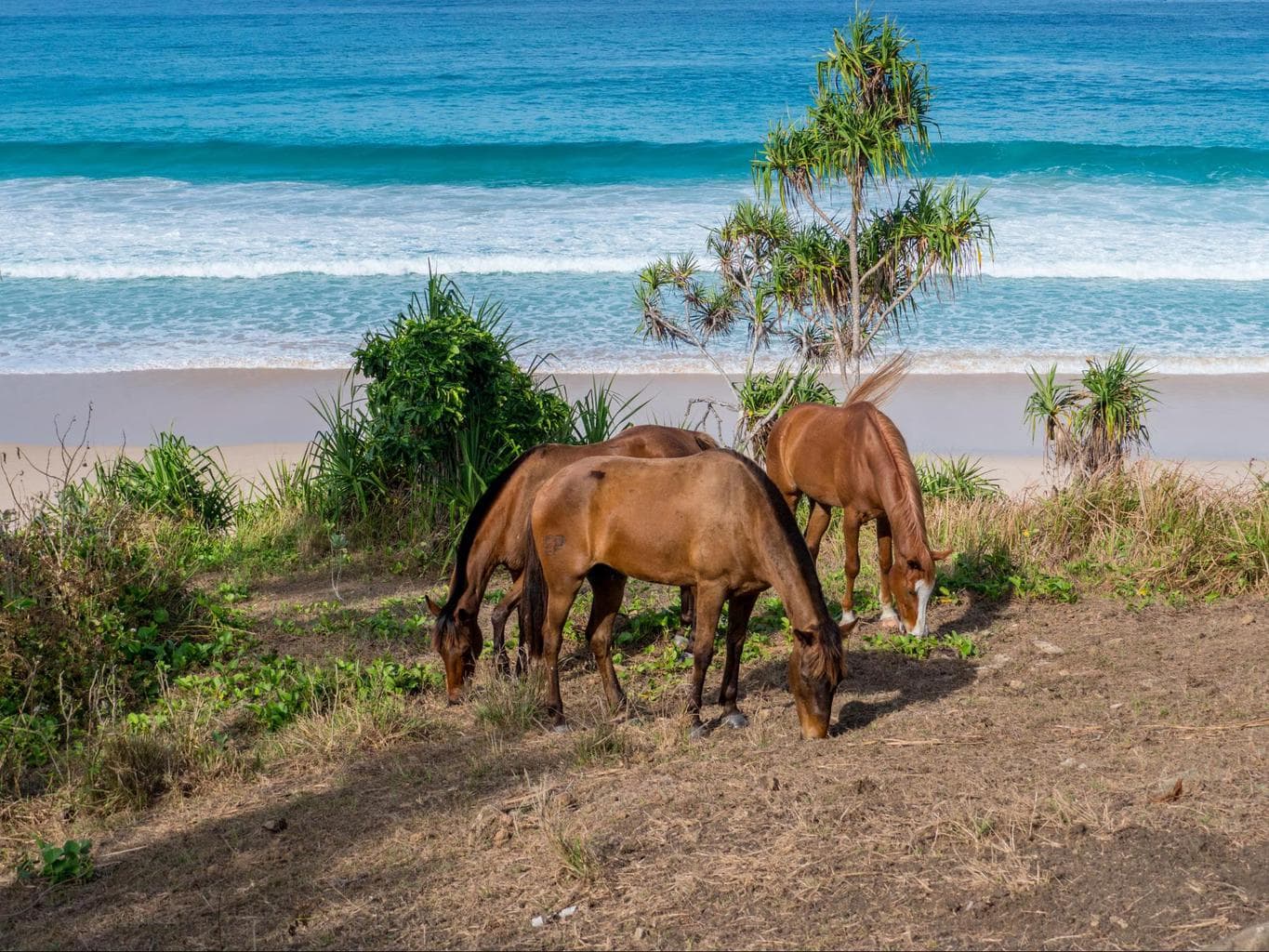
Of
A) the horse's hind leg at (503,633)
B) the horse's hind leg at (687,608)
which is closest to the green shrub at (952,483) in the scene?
the horse's hind leg at (687,608)

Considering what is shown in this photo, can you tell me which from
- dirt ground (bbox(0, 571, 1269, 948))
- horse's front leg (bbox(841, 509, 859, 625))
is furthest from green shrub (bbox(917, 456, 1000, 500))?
dirt ground (bbox(0, 571, 1269, 948))

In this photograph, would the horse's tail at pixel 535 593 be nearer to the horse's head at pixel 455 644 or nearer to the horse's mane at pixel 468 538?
the horse's head at pixel 455 644

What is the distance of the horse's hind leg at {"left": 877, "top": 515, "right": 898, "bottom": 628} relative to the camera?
8922mm

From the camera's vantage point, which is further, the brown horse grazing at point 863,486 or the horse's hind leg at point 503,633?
the brown horse grazing at point 863,486

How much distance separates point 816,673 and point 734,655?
58 centimetres


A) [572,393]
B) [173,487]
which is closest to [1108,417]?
[173,487]

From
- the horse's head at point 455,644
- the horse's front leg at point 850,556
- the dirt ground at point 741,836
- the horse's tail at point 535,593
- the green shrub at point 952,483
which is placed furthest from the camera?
the green shrub at point 952,483

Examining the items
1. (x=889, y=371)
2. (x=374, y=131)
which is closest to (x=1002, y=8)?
(x=374, y=131)

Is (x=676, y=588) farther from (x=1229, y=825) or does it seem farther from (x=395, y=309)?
(x=395, y=309)

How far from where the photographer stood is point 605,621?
7395 millimetres

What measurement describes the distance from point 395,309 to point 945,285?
33.6ft

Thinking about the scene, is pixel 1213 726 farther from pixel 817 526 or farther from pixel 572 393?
pixel 572 393

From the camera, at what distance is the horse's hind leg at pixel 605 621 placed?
24.2ft

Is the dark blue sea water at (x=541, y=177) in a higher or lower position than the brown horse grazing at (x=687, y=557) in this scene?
higher
